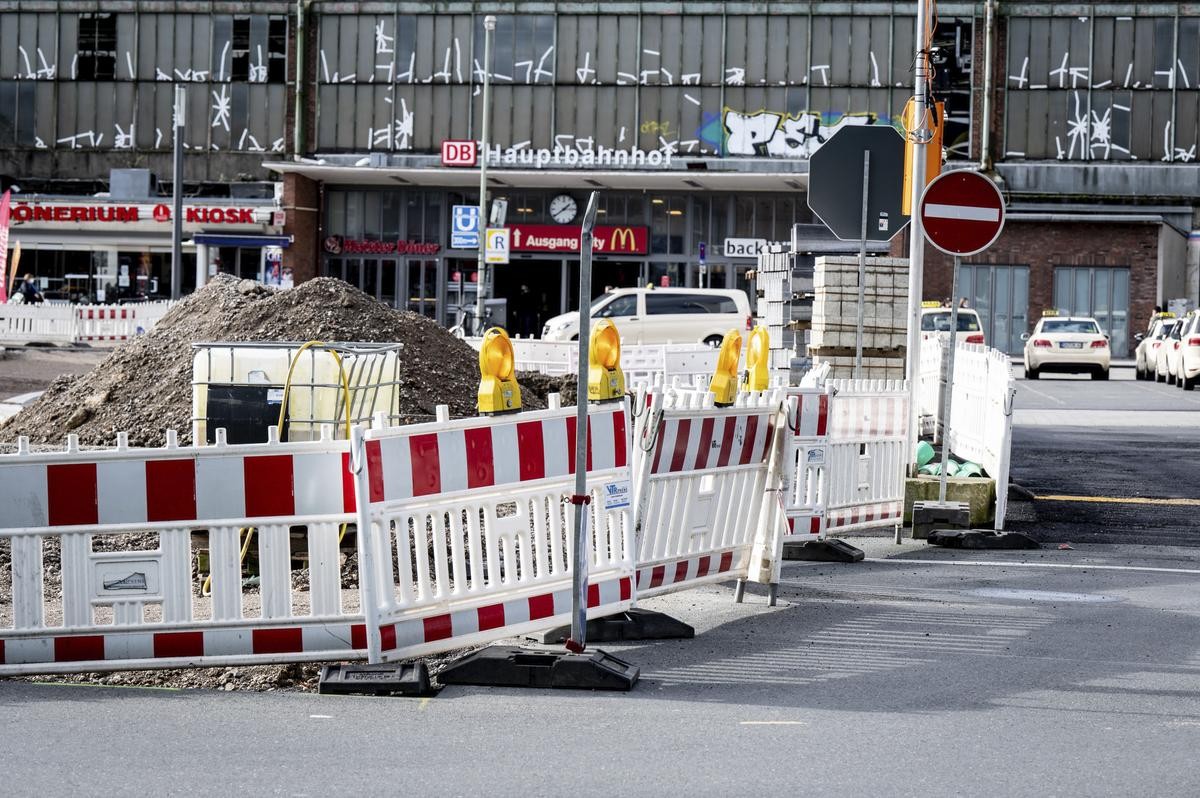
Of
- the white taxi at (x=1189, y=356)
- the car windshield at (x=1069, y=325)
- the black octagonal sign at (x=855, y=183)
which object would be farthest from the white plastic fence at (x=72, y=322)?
the black octagonal sign at (x=855, y=183)

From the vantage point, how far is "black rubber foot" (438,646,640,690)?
23.7 ft

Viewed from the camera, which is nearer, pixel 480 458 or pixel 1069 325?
pixel 480 458

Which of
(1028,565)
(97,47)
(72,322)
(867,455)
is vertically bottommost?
(1028,565)

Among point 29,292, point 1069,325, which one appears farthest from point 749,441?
point 29,292

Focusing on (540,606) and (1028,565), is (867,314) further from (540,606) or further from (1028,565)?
(540,606)

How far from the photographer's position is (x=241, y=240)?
5666 centimetres

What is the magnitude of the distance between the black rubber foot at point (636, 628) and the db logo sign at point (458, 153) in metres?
46.2

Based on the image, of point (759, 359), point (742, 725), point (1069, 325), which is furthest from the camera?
point (1069, 325)

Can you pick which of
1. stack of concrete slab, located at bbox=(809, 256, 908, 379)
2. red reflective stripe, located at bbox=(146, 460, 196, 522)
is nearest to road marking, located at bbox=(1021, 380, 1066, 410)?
stack of concrete slab, located at bbox=(809, 256, 908, 379)

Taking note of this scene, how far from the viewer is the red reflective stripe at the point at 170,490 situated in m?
7.25

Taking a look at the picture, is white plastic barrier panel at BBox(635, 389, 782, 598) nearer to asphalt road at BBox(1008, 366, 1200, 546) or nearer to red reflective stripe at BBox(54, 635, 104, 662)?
red reflective stripe at BBox(54, 635, 104, 662)

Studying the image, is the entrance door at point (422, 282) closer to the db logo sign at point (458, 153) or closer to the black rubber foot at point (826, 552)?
the db logo sign at point (458, 153)

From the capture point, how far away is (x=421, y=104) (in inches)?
2243

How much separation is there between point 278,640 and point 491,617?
939 millimetres
